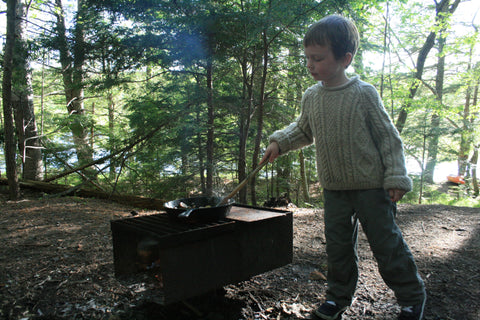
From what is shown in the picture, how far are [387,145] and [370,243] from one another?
623 mm

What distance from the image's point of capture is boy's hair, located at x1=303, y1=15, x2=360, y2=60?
1736 millimetres

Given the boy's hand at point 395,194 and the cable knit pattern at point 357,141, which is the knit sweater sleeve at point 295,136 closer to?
the cable knit pattern at point 357,141

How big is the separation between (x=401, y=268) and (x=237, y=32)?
435 cm

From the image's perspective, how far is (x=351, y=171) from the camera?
1809 mm

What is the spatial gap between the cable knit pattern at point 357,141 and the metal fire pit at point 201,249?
557mm

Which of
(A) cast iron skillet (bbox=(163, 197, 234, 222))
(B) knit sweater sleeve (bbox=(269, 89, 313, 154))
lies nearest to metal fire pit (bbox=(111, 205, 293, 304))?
(A) cast iron skillet (bbox=(163, 197, 234, 222))

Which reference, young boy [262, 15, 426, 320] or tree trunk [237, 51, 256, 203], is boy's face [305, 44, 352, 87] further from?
tree trunk [237, 51, 256, 203]

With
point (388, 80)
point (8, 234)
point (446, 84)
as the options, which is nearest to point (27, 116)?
point (8, 234)

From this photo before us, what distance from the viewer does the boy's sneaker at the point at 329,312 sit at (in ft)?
6.10

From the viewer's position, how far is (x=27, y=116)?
681cm

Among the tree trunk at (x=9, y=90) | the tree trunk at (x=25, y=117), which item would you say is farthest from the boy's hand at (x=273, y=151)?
the tree trunk at (x=25, y=117)

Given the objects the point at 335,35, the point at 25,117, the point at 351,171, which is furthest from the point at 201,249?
the point at 25,117

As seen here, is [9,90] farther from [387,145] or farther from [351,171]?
[387,145]

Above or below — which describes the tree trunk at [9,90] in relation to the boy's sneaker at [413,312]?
above
